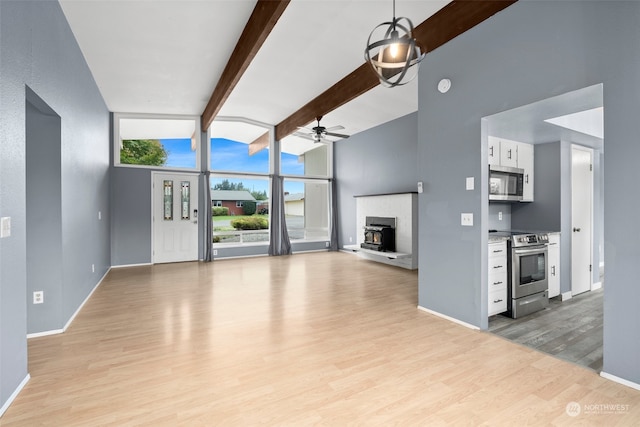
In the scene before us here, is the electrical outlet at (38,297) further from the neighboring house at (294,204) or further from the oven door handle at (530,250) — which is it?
the neighboring house at (294,204)

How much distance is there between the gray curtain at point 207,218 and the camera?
279 inches

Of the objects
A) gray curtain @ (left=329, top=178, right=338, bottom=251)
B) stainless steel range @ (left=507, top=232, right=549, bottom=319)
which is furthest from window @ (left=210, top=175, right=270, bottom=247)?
stainless steel range @ (left=507, top=232, right=549, bottom=319)

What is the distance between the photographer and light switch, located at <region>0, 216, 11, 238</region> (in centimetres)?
182

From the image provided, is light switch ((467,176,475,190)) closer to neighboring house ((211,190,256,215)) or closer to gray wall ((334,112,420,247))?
gray wall ((334,112,420,247))

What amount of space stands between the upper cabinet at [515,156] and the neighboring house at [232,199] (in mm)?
5784

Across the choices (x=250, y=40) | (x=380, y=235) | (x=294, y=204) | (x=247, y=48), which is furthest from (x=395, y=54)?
(x=294, y=204)

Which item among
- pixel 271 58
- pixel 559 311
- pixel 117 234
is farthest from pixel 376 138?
pixel 117 234

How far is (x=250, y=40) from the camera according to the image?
3643mm

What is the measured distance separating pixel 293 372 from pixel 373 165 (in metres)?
5.92

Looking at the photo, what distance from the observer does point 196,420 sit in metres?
1.69

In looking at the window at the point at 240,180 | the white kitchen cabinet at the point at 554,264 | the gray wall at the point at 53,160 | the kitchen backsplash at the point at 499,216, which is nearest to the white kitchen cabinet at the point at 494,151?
the kitchen backsplash at the point at 499,216

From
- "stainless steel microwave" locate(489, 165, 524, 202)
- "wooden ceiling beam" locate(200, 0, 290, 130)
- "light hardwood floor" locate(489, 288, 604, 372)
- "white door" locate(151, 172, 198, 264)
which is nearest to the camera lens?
"light hardwood floor" locate(489, 288, 604, 372)

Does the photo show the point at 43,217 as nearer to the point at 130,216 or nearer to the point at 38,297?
the point at 38,297

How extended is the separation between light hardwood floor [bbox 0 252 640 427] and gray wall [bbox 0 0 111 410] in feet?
1.08
